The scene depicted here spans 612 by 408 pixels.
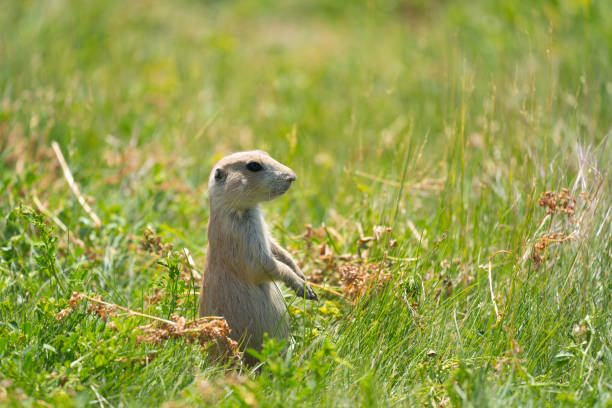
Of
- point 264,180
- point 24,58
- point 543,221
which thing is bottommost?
point 543,221

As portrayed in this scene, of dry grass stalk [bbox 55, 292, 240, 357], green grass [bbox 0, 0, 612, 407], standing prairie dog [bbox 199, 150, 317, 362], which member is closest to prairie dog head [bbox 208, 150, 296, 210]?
standing prairie dog [bbox 199, 150, 317, 362]

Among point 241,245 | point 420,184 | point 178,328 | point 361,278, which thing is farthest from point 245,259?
point 420,184

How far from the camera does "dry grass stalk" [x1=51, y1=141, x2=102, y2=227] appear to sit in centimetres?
458

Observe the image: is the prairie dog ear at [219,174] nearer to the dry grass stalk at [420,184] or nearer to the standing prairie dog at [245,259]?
the standing prairie dog at [245,259]

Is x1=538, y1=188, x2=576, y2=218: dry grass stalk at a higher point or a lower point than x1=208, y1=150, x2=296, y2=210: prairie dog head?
lower

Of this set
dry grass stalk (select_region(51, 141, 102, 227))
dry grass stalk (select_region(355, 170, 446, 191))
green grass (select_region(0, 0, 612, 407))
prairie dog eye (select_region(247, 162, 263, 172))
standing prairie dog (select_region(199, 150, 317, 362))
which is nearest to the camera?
green grass (select_region(0, 0, 612, 407))

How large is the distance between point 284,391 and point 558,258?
1.68 meters

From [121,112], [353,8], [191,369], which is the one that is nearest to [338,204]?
[191,369]

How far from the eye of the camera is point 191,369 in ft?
10.6

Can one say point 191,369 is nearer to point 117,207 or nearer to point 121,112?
point 117,207

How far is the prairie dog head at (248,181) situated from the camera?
3.58 meters

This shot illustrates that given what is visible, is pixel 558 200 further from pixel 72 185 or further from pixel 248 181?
pixel 72 185

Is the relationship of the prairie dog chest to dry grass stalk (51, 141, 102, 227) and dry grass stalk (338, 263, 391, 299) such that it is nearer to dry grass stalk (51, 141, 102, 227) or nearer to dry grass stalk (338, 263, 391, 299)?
dry grass stalk (338, 263, 391, 299)

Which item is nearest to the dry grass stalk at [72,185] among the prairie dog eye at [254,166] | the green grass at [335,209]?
the green grass at [335,209]
